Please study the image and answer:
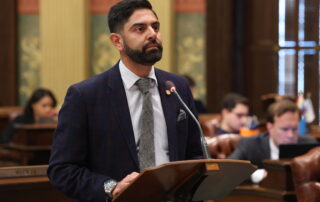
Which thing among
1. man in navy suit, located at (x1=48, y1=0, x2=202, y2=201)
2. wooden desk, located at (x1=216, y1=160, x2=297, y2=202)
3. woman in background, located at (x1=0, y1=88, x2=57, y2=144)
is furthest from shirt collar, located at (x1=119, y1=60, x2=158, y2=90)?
woman in background, located at (x1=0, y1=88, x2=57, y2=144)

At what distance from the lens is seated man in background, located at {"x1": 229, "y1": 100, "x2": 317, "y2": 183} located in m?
5.47

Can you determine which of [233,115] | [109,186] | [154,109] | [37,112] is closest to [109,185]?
[109,186]

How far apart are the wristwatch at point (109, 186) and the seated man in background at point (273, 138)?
2.84m

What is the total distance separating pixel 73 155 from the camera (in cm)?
278

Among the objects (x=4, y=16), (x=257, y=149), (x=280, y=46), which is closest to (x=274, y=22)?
(x=280, y=46)

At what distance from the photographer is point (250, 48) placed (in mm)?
10125

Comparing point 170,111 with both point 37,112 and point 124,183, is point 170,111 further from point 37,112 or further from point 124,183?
point 37,112

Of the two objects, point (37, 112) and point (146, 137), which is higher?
point (146, 137)

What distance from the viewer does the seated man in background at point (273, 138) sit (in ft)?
18.0

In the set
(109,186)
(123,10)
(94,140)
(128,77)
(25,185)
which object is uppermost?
(123,10)

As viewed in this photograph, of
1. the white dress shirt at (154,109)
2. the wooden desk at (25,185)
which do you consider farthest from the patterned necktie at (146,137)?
the wooden desk at (25,185)

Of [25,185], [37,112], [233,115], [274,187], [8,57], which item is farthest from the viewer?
[8,57]

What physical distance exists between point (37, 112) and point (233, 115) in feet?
7.27

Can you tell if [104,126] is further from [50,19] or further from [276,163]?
[50,19]
